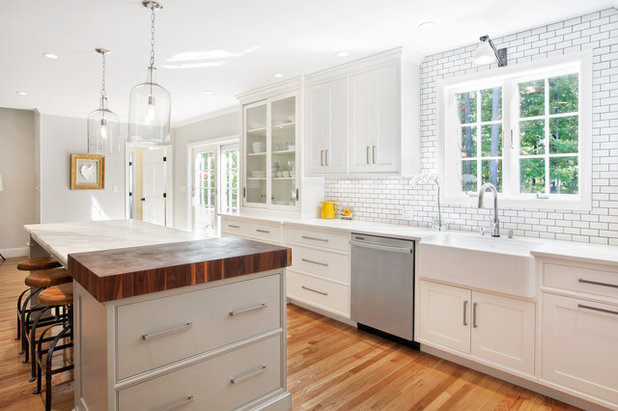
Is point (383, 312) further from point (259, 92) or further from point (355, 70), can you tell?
point (259, 92)

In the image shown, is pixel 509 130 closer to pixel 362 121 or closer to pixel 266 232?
pixel 362 121

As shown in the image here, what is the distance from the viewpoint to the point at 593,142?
2535 millimetres

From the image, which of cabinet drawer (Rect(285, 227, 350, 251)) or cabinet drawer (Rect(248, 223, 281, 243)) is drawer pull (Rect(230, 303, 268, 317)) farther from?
cabinet drawer (Rect(248, 223, 281, 243))

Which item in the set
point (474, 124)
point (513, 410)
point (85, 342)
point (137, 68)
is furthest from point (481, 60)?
point (137, 68)

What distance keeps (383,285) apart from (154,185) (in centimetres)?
584

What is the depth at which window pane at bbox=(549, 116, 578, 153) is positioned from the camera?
269 cm

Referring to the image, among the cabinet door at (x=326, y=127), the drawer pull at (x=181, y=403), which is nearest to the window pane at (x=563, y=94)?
the cabinet door at (x=326, y=127)

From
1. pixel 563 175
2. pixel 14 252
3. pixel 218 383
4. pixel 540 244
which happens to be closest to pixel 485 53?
pixel 563 175

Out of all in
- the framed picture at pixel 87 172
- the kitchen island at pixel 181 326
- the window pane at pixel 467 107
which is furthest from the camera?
the framed picture at pixel 87 172

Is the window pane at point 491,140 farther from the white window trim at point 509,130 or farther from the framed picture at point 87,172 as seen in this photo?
the framed picture at point 87,172

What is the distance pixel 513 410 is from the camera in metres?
2.14

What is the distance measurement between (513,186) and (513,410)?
1.65 m

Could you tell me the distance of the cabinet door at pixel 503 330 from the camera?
2.31m

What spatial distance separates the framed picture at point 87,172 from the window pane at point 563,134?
6.80 meters
